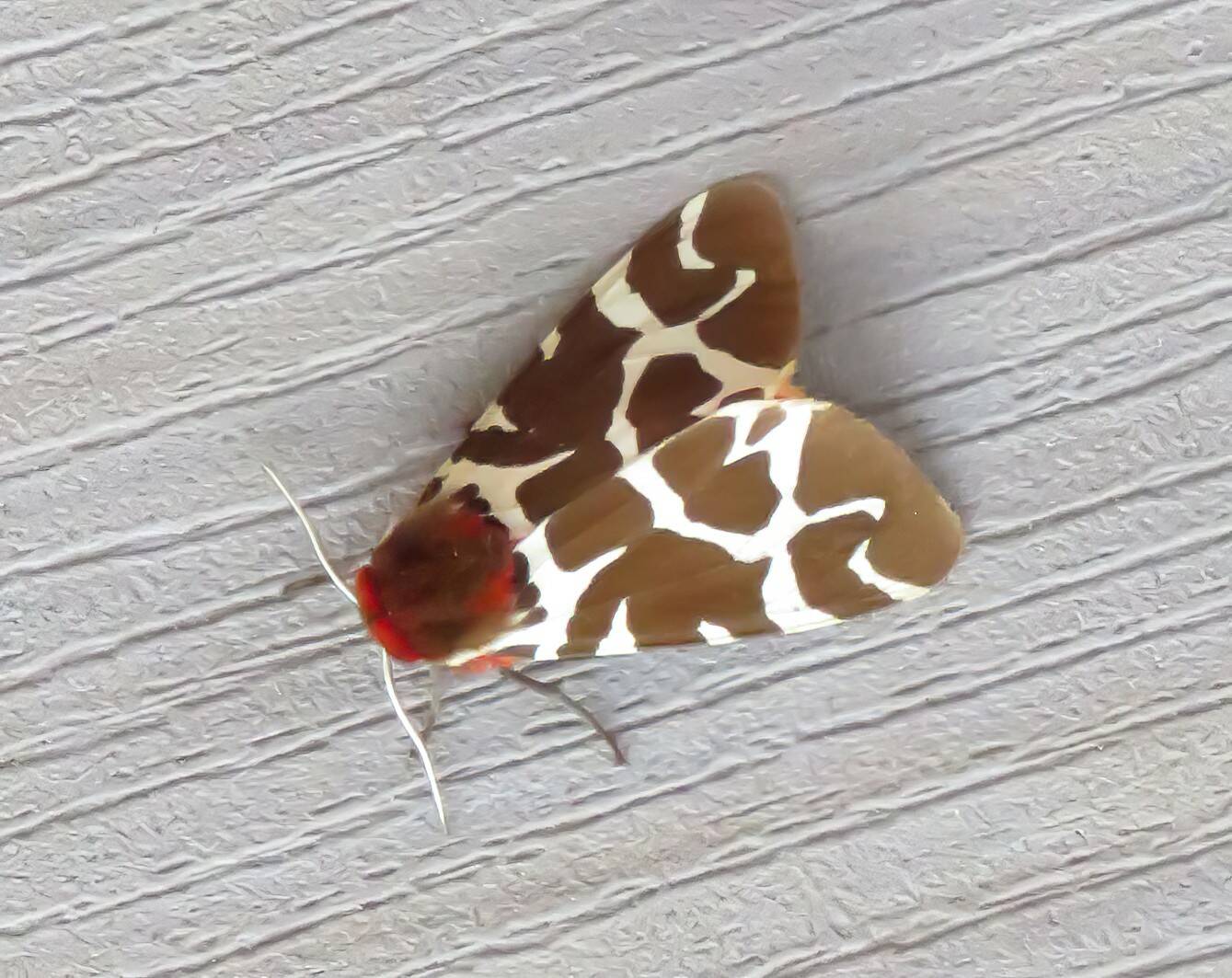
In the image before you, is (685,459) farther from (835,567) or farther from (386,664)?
(386,664)

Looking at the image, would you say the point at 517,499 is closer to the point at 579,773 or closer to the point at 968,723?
the point at 579,773

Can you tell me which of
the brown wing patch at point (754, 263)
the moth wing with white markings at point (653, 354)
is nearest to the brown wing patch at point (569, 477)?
the moth wing with white markings at point (653, 354)

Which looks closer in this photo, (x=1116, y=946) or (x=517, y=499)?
(x=517, y=499)

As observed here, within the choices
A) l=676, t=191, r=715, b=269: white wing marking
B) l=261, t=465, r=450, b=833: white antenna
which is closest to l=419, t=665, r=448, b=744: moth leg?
l=261, t=465, r=450, b=833: white antenna

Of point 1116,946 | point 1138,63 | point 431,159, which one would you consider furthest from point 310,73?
point 1116,946

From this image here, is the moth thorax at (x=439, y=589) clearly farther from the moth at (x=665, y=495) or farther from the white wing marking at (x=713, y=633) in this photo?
the white wing marking at (x=713, y=633)

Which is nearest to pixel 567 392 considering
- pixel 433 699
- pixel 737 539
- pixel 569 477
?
pixel 569 477

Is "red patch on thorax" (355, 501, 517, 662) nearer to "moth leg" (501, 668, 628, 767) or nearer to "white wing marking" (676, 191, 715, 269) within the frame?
"moth leg" (501, 668, 628, 767)
